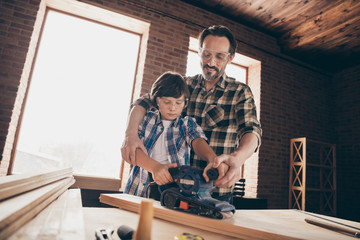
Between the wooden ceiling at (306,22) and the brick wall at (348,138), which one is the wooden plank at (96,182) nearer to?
the wooden ceiling at (306,22)

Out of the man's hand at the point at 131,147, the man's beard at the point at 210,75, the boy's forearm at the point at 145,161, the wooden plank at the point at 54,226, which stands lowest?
the wooden plank at the point at 54,226

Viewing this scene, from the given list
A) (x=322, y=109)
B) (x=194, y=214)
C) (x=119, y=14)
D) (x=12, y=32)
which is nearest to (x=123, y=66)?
(x=119, y=14)

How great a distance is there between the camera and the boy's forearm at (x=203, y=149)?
4.48 feet

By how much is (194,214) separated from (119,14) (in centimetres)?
352

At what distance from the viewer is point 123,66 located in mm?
3812

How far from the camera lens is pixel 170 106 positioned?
1.49 meters

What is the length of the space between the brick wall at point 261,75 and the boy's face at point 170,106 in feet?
6.62

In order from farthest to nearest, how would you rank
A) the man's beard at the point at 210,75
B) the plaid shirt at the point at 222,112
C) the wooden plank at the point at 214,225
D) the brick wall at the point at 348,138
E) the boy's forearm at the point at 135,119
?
the brick wall at the point at 348,138
the man's beard at the point at 210,75
the plaid shirt at the point at 222,112
the boy's forearm at the point at 135,119
the wooden plank at the point at 214,225

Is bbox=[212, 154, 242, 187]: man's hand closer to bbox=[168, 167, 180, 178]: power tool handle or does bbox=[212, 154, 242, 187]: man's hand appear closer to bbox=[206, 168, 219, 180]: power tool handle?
bbox=[206, 168, 219, 180]: power tool handle

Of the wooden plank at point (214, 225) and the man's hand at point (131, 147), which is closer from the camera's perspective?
the wooden plank at point (214, 225)

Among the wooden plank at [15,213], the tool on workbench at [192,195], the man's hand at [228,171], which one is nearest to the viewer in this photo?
the wooden plank at [15,213]

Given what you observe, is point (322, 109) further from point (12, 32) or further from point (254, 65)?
Result: point (12, 32)

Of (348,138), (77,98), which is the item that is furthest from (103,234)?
(348,138)

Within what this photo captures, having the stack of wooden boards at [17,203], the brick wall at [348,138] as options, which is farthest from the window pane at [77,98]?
the brick wall at [348,138]
